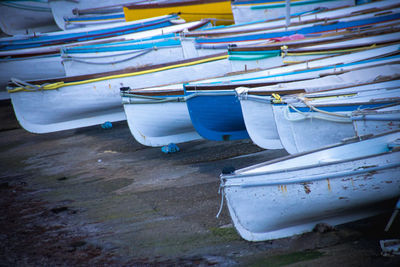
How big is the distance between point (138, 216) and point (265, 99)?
2.53m

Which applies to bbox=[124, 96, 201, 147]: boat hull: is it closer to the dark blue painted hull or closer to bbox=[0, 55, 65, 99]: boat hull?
the dark blue painted hull

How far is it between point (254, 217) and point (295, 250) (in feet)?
1.74

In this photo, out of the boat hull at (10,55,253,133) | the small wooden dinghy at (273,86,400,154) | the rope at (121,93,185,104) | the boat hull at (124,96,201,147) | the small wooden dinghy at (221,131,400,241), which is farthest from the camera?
the boat hull at (10,55,253,133)

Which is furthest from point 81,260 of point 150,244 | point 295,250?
point 295,250

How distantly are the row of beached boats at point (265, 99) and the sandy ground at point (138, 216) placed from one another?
33 cm

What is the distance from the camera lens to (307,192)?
187 inches

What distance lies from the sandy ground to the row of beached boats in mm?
327

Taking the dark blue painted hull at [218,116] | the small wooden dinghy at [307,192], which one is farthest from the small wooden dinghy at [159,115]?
the small wooden dinghy at [307,192]

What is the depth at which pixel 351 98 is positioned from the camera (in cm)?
672

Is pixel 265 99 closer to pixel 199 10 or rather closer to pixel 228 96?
pixel 228 96

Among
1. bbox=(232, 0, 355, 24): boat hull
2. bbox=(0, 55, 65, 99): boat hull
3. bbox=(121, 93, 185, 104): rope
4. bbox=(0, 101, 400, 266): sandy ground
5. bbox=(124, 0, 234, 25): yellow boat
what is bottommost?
bbox=(0, 101, 400, 266): sandy ground

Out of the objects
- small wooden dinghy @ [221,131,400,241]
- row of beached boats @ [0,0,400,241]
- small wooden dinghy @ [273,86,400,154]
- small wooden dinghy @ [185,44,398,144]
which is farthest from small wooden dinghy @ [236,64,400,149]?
small wooden dinghy @ [221,131,400,241]

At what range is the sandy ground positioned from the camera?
4.93 meters

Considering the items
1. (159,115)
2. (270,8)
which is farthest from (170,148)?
(270,8)
